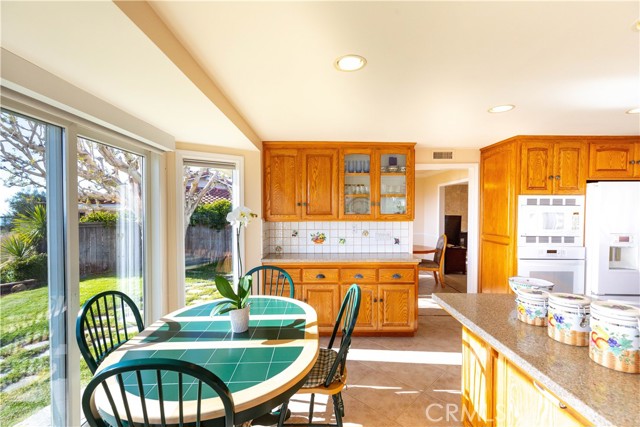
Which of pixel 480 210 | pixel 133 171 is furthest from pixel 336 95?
pixel 480 210

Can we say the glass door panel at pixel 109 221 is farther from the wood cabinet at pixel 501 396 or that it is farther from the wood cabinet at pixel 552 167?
the wood cabinet at pixel 552 167

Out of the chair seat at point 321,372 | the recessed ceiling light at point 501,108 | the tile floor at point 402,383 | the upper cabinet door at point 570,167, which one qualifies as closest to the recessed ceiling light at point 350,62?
the recessed ceiling light at point 501,108

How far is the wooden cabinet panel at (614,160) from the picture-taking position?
2.84 m

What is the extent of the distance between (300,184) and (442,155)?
6.11ft

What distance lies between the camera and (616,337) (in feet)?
2.89

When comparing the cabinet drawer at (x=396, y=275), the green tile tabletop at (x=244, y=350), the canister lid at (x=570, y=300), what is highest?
the canister lid at (x=570, y=300)

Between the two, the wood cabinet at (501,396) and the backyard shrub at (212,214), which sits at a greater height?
the backyard shrub at (212,214)

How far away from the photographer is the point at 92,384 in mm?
840

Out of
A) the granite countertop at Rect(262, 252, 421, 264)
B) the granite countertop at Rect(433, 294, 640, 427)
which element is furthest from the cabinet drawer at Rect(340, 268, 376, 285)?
the granite countertop at Rect(433, 294, 640, 427)

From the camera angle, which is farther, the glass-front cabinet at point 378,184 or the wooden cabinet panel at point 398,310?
the glass-front cabinet at point 378,184

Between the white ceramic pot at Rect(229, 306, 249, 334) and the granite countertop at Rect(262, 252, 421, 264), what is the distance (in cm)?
139

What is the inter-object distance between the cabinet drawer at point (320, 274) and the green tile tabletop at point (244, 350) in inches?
42.4

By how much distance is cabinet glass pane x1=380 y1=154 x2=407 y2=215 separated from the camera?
10.6ft

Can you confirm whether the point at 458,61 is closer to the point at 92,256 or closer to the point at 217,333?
the point at 217,333
